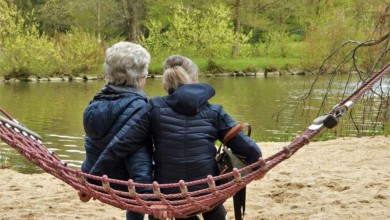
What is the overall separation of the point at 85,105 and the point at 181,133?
1204 cm

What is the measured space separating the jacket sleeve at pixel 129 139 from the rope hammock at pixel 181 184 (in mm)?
119

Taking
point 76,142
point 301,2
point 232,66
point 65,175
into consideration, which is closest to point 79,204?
point 65,175

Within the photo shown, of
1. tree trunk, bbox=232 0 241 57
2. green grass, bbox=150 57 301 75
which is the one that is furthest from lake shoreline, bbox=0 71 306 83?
tree trunk, bbox=232 0 241 57

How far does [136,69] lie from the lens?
2582 millimetres

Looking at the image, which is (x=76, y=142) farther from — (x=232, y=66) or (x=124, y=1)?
(x=124, y=1)

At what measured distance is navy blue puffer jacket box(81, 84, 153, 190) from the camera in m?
2.54

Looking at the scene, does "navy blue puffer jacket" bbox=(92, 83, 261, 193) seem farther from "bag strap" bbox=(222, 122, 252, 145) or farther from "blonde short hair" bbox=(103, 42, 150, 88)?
"blonde short hair" bbox=(103, 42, 150, 88)

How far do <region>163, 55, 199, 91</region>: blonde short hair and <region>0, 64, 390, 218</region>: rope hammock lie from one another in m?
0.46

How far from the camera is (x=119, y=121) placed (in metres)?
2.55

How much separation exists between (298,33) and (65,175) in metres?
36.1

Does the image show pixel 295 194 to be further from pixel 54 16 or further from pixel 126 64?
pixel 54 16

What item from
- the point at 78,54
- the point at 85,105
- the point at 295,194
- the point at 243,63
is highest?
the point at 295,194

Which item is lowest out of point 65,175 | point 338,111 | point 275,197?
point 275,197

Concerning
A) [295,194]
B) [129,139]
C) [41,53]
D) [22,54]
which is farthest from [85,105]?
[129,139]
